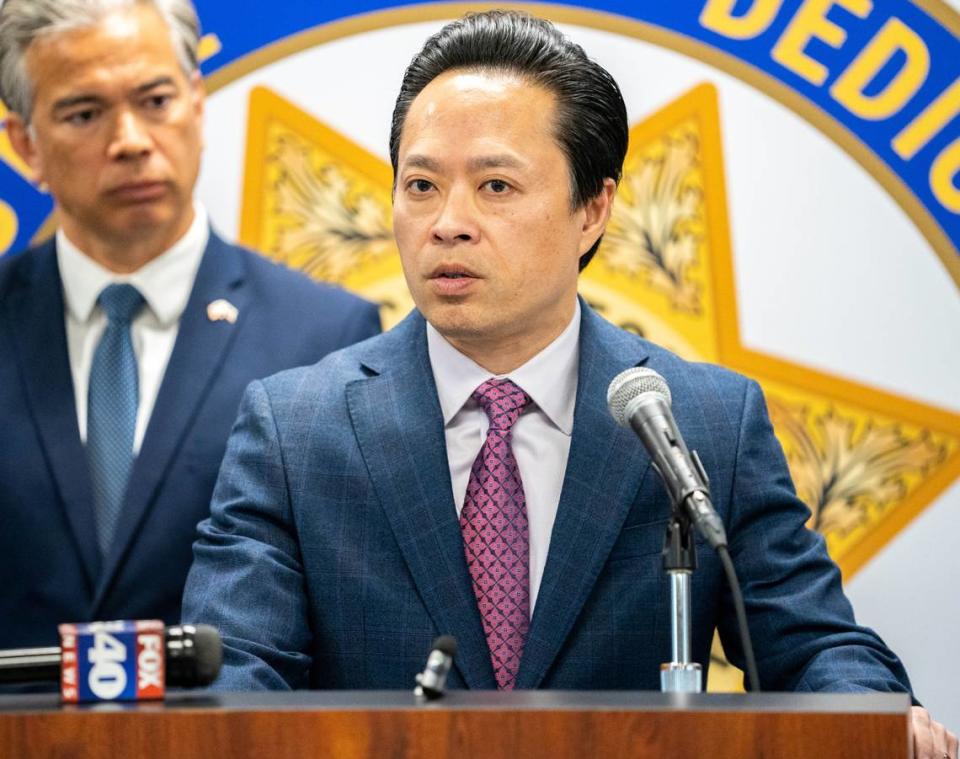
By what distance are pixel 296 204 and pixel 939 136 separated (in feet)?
4.38

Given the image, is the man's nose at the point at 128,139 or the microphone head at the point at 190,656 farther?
the man's nose at the point at 128,139

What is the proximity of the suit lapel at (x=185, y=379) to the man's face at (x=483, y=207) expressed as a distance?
26.3 inches

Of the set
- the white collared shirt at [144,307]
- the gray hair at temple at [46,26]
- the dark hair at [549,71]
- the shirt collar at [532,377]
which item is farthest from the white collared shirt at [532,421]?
the gray hair at temple at [46,26]

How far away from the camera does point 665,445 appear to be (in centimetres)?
186

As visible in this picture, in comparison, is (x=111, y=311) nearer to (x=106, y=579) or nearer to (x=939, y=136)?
(x=106, y=579)

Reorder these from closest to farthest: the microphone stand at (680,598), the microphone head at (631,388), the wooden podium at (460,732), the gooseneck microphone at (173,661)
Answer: the wooden podium at (460,732) < the gooseneck microphone at (173,661) < the microphone stand at (680,598) < the microphone head at (631,388)

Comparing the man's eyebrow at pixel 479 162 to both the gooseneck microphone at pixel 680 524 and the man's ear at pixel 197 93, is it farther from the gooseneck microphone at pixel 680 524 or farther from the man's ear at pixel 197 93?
the man's ear at pixel 197 93

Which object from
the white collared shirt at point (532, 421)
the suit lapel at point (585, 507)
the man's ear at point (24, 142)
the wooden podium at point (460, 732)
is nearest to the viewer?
the wooden podium at point (460, 732)

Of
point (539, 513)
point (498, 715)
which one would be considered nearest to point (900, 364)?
point (539, 513)

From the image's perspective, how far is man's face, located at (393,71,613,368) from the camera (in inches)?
95.7

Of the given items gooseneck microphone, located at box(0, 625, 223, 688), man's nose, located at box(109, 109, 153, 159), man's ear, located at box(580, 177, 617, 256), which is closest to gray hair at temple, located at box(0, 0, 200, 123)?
man's nose, located at box(109, 109, 153, 159)

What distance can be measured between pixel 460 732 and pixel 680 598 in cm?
38

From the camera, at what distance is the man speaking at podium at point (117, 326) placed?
2.93 metres

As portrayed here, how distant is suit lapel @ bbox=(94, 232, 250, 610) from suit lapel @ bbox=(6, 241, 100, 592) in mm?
74
